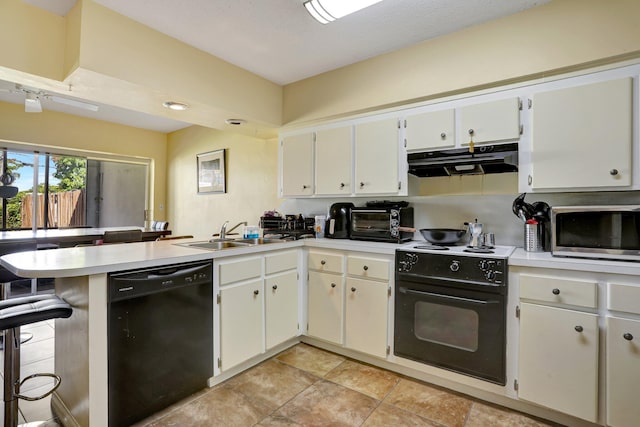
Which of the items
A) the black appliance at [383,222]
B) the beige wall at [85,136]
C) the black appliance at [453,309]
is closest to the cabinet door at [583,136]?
the black appliance at [453,309]

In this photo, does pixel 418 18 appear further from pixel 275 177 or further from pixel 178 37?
pixel 275 177

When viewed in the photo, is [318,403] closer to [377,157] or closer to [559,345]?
[559,345]

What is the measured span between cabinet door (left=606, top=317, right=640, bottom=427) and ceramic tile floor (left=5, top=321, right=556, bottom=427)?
0.35 meters

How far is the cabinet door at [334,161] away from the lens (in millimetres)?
2816

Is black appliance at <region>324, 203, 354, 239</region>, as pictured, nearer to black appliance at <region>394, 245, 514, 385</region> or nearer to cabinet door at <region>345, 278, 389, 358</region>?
cabinet door at <region>345, 278, 389, 358</region>

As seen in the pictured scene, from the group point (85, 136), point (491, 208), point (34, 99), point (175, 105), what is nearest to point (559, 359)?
point (491, 208)

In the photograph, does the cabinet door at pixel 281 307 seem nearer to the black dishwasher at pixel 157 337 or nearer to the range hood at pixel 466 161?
the black dishwasher at pixel 157 337

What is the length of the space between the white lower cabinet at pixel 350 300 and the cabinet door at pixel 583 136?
4.05 feet

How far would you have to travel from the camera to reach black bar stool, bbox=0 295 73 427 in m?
1.38

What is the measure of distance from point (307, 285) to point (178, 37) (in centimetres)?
228

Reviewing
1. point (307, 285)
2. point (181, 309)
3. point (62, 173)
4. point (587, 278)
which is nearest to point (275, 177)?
point (307, 285)

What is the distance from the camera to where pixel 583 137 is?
188 cm

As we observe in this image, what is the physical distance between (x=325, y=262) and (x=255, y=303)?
673mm

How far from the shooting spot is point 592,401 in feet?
5.38
